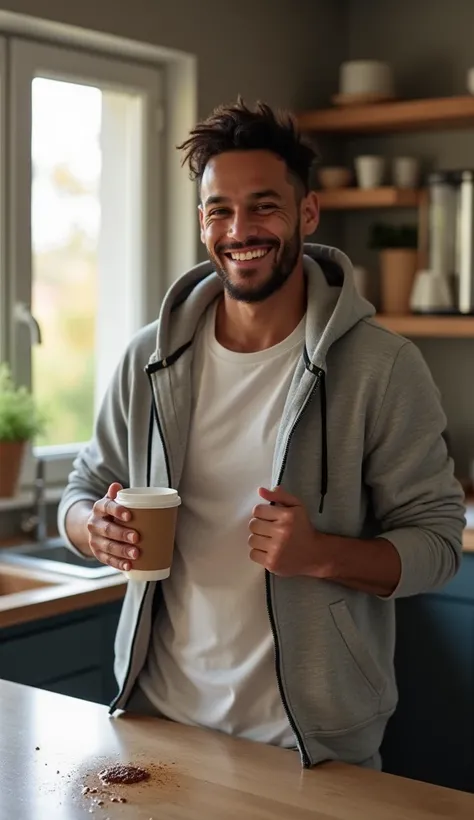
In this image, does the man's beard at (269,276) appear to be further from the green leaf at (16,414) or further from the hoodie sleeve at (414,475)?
the green leaf at (16,414)

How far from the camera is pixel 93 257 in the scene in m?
3.40

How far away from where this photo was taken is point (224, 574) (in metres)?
1.74

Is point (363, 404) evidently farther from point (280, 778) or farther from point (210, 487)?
point (280, 778)

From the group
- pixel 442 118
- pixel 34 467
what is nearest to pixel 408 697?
pixel 34 467

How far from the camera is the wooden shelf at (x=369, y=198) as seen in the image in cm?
363

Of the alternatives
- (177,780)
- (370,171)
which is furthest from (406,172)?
(177,780)

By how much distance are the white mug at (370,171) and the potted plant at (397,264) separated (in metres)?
0.18

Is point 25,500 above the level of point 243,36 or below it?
below

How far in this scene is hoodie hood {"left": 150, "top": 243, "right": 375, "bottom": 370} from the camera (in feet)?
5.56

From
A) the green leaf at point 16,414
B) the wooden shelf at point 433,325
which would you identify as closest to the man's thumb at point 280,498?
the green leaf at point 16,414

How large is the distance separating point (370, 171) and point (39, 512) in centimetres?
151

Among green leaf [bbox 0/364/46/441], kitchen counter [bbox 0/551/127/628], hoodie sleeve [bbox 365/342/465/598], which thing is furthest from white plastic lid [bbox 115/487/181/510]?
green leaf [bbox 0/364/46/441]

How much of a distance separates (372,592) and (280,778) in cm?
31

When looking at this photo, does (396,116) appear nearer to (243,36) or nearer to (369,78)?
(369,78)
